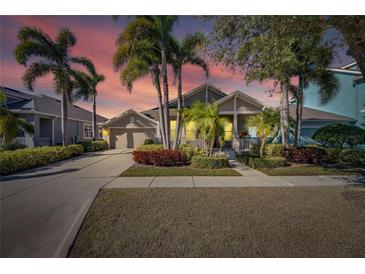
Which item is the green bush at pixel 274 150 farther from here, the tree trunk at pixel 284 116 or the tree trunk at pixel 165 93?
the tree trunk at pixel 165 93

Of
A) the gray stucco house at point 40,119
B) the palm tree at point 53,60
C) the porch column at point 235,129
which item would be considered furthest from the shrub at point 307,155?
the gray stucco house at point 40,119

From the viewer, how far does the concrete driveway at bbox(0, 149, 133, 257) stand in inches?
122

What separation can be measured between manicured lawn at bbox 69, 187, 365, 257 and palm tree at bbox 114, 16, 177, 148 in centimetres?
696

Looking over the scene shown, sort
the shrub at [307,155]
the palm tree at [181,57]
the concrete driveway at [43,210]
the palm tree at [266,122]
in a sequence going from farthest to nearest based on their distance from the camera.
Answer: the palm tree at [181,57] → the shrub at [307,155] → the palm tree at [266,122] → the concrete driveway at [43,210]

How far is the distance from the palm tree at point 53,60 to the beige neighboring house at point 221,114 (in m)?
6.39

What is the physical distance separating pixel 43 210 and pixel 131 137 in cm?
1651

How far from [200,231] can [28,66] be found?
572 inches

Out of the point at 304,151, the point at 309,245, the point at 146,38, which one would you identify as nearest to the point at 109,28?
the point at 146,38

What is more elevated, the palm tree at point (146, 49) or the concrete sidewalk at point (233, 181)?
the palm tree at point (146, 49)

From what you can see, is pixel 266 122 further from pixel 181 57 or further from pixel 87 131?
pixel 87 131

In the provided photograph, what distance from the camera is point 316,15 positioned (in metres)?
4.53

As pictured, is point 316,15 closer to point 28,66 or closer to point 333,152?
point 333,152

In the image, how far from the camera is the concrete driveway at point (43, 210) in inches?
122

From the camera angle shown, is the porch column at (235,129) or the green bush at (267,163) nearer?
the green bush at (267,163)
